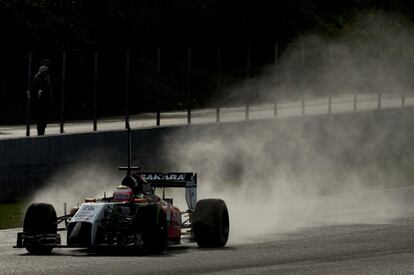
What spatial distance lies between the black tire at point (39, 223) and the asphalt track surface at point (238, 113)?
15.6 metres

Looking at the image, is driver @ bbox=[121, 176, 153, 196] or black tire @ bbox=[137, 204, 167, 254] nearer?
black tire @ bbox=[137, 204, 167, 254]

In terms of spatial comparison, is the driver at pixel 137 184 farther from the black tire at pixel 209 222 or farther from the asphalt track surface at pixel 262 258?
the asphalt track surface at pixel 262 258

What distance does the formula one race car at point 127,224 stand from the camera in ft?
59.5

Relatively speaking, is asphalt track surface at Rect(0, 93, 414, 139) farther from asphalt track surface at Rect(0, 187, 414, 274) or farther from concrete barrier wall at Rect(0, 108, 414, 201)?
asphalt track surface at Rect(0, 187, 414, 274)

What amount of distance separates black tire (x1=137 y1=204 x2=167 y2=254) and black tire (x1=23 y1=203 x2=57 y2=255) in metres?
1.26

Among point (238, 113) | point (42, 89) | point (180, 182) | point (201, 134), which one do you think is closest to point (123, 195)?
point (180, 182)

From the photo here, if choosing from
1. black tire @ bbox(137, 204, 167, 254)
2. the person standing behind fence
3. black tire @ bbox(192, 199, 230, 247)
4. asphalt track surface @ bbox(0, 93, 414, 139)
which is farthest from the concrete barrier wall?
black tire @ bbox(137, 204, 167, 254)

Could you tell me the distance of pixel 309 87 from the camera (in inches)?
1635

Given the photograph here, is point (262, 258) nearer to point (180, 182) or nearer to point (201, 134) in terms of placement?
point (180, 182)

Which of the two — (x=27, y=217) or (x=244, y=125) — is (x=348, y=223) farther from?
(x=244, y=125)

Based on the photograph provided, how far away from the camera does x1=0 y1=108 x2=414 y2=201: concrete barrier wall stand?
27.7 m

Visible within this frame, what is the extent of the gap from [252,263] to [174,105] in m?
29.3

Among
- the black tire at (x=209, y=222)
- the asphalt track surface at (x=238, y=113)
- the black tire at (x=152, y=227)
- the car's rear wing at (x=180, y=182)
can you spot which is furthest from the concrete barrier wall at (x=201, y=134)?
the black tire at (x=152, y=227)

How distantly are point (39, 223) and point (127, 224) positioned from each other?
3.76ft
